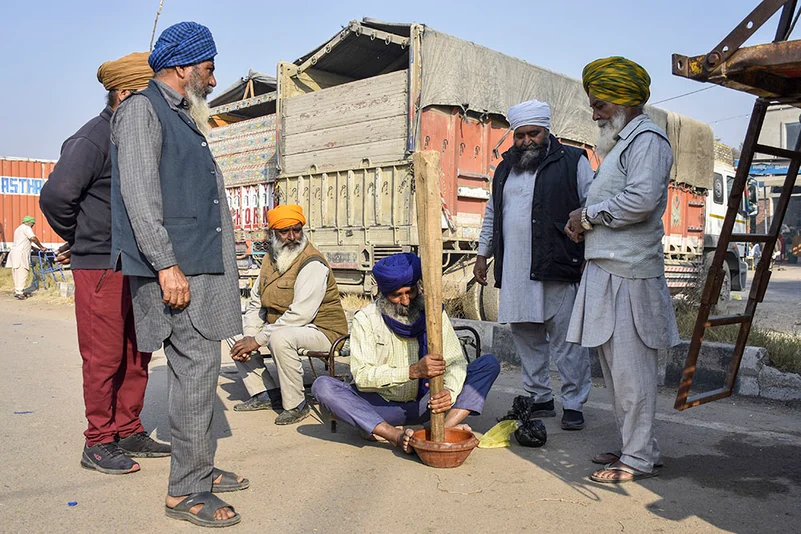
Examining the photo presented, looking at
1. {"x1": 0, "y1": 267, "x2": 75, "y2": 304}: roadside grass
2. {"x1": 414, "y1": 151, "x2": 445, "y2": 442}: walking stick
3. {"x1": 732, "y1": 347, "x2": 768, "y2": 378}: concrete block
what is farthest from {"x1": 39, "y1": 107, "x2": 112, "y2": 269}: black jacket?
{"x1": 0, "y1": 267, "x2": 75, "y2": 304}: roadside grass

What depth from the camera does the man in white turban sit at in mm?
4305

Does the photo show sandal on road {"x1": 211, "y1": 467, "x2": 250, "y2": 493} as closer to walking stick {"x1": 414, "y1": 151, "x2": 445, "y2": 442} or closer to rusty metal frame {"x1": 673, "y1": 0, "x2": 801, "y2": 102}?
walking stick {"x1": 414, "y1": 151, "x2": 445, "y2": 442}

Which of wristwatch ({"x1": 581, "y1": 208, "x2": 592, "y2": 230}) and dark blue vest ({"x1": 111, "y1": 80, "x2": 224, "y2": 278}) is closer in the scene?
dark blue vest ({"x1": 111, "y1": 80, "x2": 224, "y2": 278})

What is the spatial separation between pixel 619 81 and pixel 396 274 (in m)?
1.46

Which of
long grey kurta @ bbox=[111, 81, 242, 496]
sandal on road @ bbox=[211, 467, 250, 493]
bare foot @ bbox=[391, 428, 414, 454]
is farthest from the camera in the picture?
bare foot @ bbox=[391, 428, 414, 454]

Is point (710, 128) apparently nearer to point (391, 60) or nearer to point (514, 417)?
point (391, 60)

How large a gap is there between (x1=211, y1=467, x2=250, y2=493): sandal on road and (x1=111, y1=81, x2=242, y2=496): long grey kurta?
0.82 feet

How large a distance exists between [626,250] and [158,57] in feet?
7.65

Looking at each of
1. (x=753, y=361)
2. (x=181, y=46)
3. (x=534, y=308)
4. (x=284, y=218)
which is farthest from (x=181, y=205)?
(x=753, y=361)

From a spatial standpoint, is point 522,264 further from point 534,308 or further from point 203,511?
point 203,511

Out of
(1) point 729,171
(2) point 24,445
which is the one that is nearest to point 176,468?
(2) point 24,445

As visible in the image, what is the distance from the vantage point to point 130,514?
9.63 ft

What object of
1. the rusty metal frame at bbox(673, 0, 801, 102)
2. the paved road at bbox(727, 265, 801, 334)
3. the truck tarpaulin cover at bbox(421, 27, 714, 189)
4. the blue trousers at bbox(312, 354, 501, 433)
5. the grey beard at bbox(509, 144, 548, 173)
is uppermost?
the truck tarpaulin cover at bbox(421, 27, 714, 189)

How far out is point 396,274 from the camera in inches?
143
